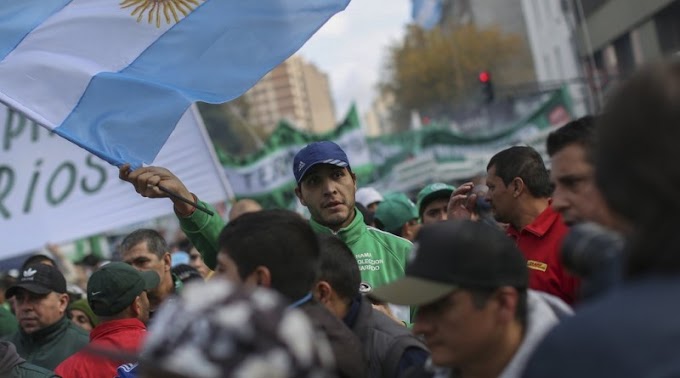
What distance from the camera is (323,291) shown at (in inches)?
147

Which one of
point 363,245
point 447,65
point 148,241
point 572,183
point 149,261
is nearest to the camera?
Result: point 572,183

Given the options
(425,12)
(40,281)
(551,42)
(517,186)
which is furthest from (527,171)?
(551,42)

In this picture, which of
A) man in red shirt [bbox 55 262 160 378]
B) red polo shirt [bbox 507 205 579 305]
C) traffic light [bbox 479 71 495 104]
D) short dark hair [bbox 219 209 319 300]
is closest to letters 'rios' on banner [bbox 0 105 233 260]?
man in red shirt [bbox 55 262 160 378]

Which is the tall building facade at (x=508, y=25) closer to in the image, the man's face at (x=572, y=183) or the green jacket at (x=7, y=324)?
the green jacket at (x=7, y=324)

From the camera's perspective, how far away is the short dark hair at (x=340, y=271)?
3.86 m

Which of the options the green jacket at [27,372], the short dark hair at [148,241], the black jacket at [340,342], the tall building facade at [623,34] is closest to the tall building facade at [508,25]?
the tall building facade at [623,34]

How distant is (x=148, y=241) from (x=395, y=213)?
1743 millimetres

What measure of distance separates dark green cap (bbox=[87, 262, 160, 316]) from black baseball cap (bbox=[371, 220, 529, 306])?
8.94 ft

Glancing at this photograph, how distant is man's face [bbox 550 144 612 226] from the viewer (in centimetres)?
321

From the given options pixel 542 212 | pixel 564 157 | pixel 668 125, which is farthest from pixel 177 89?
pixel 668 125

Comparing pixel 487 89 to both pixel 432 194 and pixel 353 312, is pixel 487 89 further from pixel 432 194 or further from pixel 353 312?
pixel 353 312

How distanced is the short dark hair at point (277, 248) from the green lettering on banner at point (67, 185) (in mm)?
6750

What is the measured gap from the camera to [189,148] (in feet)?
29.6

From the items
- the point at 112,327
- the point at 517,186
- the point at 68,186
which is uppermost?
the point at 68,186
